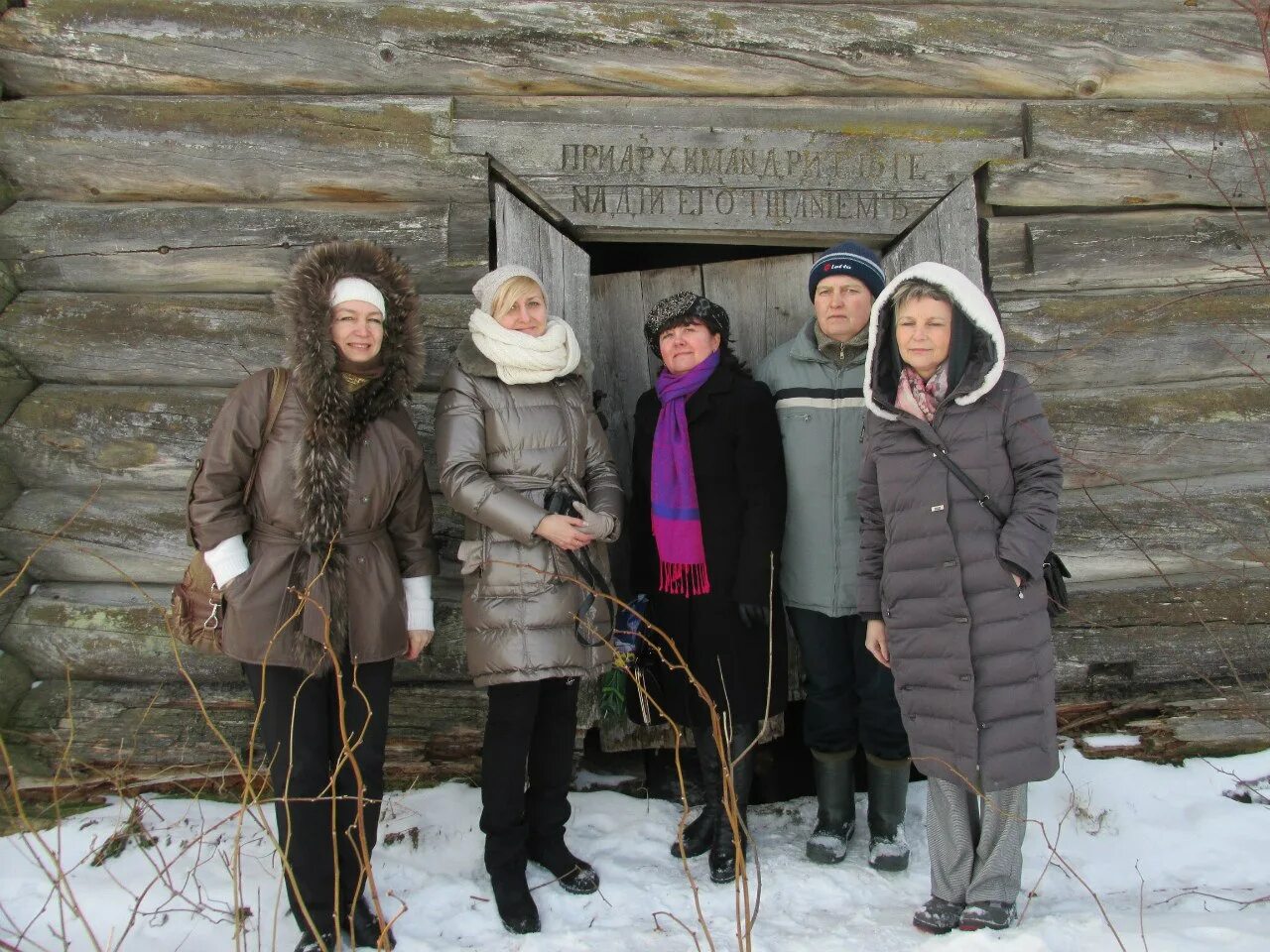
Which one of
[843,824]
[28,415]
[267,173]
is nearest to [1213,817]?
[843,824]

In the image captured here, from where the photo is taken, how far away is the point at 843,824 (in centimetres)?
349

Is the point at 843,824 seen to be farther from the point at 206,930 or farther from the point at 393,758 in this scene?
the point at 206,930

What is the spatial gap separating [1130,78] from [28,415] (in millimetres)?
4486

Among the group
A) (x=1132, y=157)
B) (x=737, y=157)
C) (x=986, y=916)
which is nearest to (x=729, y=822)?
(x=986, y=916)

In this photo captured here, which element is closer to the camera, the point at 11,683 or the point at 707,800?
the point at 707,800

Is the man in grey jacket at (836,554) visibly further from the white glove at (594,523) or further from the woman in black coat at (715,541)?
the white glove at (594,523)

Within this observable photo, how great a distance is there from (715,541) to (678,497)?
0.20 metres

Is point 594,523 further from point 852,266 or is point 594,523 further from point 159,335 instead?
point 159,335

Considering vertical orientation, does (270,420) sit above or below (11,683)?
above

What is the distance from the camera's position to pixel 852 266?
333cm

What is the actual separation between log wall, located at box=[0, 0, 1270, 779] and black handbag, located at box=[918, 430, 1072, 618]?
1.20 metres

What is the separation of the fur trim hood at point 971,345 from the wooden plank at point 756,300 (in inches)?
55.3

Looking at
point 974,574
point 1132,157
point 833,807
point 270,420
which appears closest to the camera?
point 974,574

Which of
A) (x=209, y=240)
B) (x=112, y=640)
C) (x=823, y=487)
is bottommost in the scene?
(x=112, y=640)
